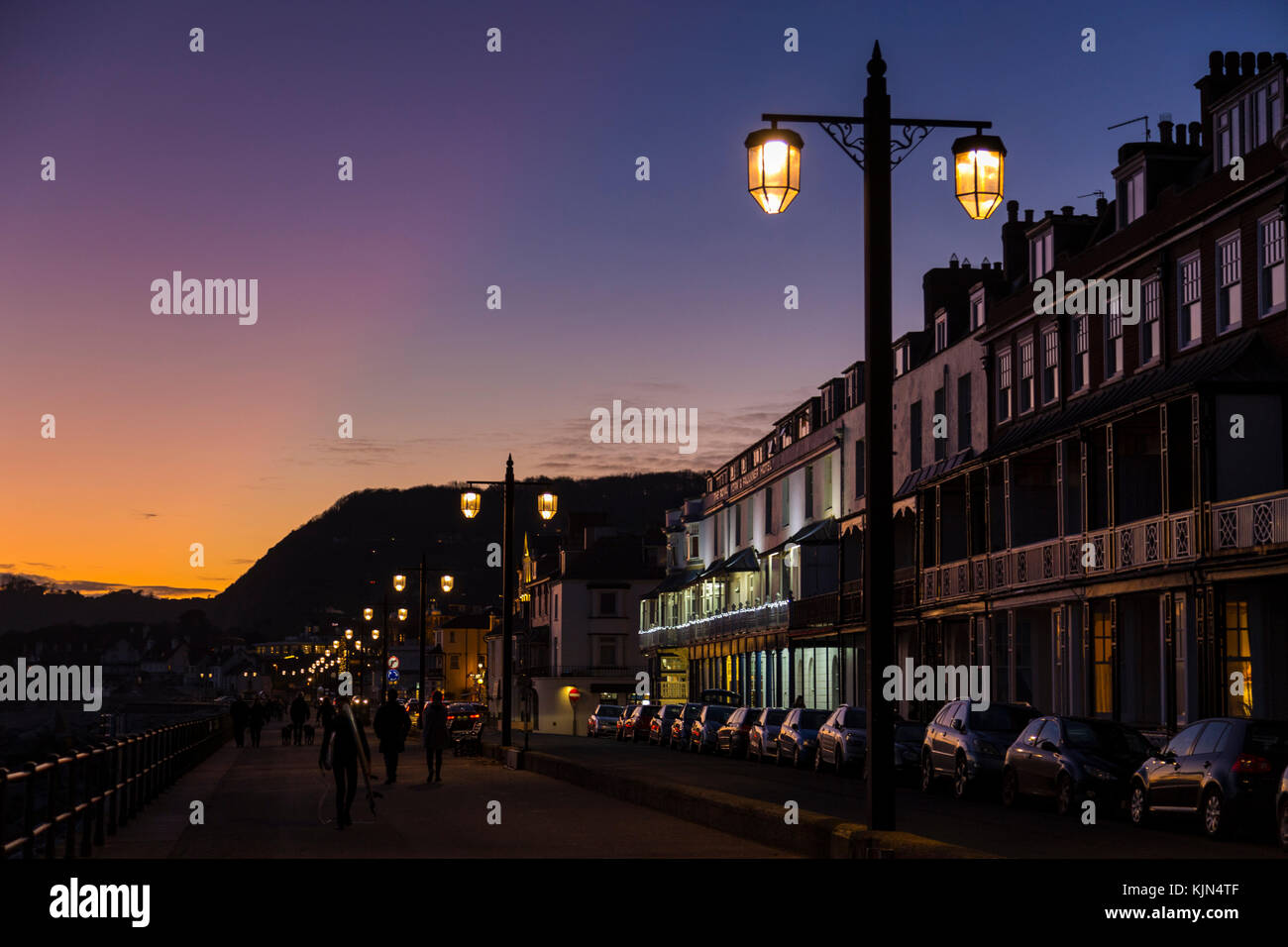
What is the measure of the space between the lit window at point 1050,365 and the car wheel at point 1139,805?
19.7 m

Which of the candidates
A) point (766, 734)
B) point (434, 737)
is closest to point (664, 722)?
point (766, 734)

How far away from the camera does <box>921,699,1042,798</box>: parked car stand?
2703 centimetres

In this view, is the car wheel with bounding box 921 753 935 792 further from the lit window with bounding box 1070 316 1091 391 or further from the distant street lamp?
the distant street lamp

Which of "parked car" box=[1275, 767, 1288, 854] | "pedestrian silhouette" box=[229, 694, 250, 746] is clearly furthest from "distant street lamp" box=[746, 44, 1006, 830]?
"pedestrian silhouette" box=[229, 694, 250, 746]

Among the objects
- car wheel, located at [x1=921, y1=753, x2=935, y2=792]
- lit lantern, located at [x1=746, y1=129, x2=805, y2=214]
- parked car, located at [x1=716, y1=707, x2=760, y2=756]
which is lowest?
parked car, located at [x1=716, y1=707, x2=760, y2=756]

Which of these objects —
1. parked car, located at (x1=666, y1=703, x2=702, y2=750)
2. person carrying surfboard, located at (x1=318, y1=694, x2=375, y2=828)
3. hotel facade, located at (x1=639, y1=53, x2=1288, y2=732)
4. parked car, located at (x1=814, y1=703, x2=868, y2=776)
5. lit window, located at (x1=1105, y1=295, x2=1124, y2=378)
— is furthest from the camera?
parked car, located at (x1=666, y1=703, x2=702, y2=750)

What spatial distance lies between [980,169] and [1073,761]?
448 inches

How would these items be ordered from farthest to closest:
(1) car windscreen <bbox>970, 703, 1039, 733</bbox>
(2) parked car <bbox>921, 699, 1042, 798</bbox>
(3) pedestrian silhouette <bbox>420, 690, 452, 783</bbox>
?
(3) pedestrian silhouette <bbox>420, 690, 452, 783</bbox>
(1) car windscreen <bbox>970, 703, 1039, 733</bbox>
(2) parked car <bbox>921, 699, 1042, 798</bbox>

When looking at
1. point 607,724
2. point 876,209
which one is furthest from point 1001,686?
point 607,724

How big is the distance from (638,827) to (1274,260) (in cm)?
1721

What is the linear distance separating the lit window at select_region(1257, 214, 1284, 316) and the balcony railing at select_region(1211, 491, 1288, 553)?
4365 mm

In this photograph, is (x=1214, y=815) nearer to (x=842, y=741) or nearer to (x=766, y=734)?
(x=842, y=741)

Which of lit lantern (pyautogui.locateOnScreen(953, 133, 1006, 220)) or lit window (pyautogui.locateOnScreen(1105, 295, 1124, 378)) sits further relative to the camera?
lit window (pyautogui.locateOnScreen(1105, 295, 1124, 378))
